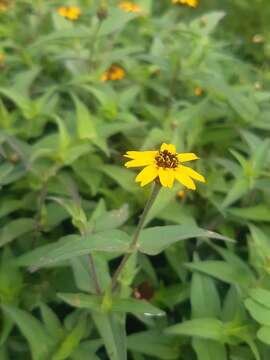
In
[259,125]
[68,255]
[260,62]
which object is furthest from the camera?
[260,62]

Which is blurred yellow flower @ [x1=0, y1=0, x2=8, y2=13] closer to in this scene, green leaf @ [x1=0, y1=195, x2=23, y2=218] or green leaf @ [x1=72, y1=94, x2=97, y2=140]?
green leaf @ [x1=72, y1=94, x2=97, y2=140]

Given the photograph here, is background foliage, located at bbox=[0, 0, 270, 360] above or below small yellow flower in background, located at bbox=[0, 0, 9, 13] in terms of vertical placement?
below

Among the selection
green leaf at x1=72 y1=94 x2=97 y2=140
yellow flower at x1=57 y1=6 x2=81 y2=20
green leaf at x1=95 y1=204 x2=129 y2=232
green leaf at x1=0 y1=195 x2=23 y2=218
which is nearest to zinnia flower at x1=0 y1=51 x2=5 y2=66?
yellow flower at x1=57 y1=6 x2=81 y2=20

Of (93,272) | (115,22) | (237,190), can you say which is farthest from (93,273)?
(115,22)

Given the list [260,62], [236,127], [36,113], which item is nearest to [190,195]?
[236,127]

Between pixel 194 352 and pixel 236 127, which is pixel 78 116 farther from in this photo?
pixel 194 352

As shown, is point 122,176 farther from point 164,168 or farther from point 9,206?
point 164,168

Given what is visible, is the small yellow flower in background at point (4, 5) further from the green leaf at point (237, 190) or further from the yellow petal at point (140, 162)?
the yellow petal at point (140, 162)
